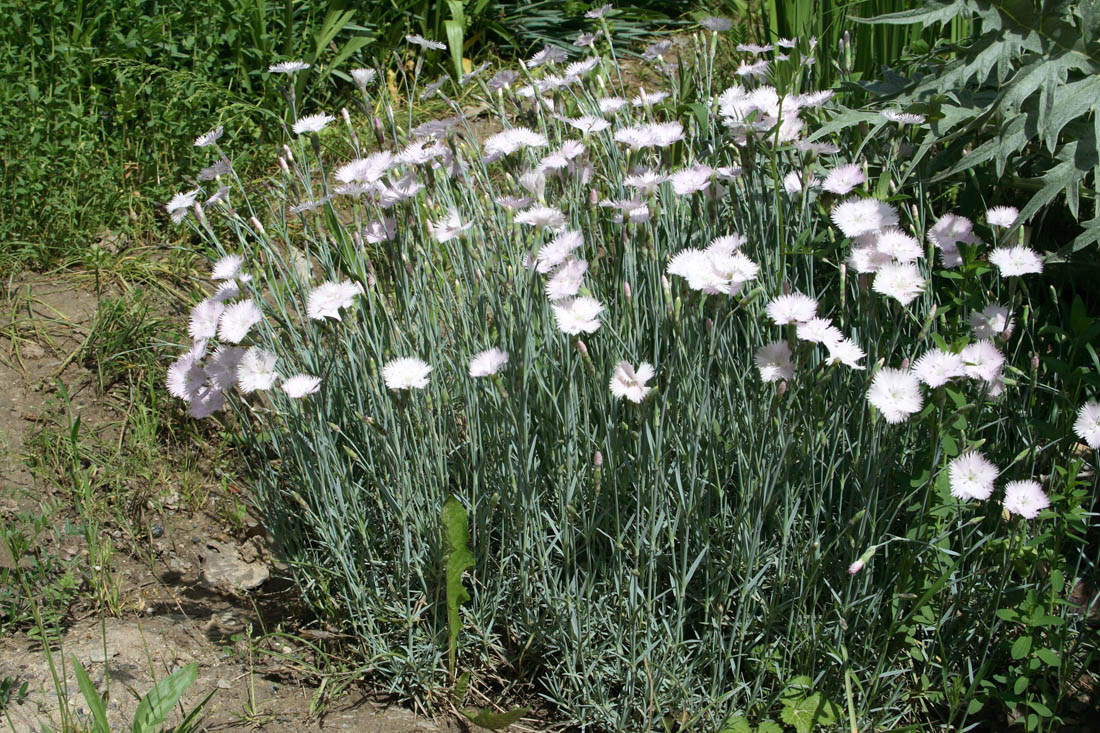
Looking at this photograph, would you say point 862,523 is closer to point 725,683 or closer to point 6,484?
point 725,683

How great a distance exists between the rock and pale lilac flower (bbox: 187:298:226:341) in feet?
2.56

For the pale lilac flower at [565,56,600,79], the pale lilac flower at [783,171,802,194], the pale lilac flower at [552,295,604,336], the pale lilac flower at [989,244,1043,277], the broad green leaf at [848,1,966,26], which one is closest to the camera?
the pale lilac flower at [552,295,604,336]

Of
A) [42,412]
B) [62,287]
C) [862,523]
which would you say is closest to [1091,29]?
[862,523]

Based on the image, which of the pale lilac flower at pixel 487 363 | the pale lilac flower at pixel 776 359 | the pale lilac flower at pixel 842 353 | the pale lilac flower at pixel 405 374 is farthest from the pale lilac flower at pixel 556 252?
the pale lilac flower at pixel 842 353

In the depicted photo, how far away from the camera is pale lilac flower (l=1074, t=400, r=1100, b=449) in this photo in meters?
1.56

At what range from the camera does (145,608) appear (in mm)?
2191

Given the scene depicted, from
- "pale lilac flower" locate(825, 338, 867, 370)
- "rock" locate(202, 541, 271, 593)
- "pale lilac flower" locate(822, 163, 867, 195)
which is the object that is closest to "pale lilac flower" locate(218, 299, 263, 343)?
"rock" locate(202, 541, 271, 593)

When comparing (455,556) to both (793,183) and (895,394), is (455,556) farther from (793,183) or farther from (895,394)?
(793,183)

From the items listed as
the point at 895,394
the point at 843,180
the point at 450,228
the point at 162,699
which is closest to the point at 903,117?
the point at 843,180

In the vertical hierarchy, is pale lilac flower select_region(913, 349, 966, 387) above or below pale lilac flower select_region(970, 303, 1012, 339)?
above

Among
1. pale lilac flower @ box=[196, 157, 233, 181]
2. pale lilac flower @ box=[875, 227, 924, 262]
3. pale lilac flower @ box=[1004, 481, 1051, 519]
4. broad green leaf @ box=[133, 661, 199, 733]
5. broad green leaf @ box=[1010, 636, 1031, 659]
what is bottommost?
broad green leaf @ box=[1010, 636, 1031, 659]

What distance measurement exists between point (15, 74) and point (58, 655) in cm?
223

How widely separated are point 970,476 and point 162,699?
1.52 metres

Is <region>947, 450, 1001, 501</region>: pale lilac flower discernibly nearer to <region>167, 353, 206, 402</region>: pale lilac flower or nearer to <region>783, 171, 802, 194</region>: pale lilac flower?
<region>783, 171, 802, 194</region>: pale lilac flower
